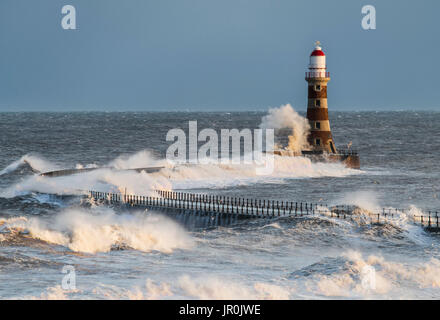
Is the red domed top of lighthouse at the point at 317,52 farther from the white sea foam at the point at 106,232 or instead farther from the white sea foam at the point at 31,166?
the white sea foam at the point at 31,166

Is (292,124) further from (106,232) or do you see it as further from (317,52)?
(106,232)

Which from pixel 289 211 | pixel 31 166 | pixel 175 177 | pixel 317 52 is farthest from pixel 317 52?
pixel 31 166

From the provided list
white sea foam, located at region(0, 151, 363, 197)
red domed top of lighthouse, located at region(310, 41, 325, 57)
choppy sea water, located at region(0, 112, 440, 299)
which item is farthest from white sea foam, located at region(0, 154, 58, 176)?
red domed top of lighthouse, located at region(310, 41, 325, 57)

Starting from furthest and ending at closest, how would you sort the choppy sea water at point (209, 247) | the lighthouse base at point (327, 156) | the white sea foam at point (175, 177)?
the lighthouse base at point (327, 156) → the white sea foam at point (175, 177) → the choppy sea water at point (209, 247)

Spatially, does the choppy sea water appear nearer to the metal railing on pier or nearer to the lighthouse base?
the metal railing on pier

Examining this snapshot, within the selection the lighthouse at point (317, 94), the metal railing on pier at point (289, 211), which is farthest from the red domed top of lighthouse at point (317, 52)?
the metal railing on pier at point (289, 211)

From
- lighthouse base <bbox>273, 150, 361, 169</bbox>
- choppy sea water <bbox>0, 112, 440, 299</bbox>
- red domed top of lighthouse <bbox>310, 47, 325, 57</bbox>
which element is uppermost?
red domed top of lighthouse <bbox>310, 47, 325, 57</bbox>

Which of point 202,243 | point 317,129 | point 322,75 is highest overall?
point 322,75

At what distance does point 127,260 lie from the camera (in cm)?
2819

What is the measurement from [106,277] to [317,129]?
38526 millimetres

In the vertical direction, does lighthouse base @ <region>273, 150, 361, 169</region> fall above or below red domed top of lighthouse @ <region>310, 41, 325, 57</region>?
below

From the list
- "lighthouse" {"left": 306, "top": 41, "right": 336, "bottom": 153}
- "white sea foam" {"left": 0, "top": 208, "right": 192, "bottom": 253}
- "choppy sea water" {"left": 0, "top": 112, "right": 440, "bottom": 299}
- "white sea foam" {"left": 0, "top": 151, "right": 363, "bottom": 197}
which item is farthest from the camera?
"lighthouse" {"left": 306, "top": 41, "right": 336, "bottom": 153}
